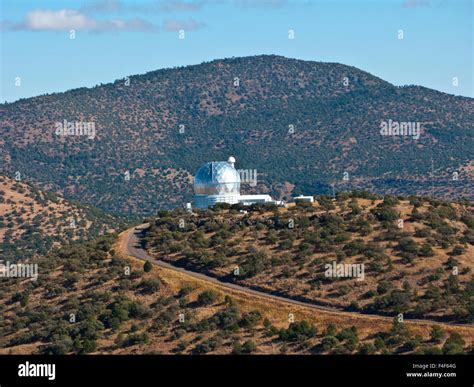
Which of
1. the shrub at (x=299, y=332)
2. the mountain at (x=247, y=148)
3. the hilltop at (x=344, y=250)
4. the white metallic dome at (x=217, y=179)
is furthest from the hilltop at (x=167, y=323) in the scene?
the mountain at (x=247, y=148)

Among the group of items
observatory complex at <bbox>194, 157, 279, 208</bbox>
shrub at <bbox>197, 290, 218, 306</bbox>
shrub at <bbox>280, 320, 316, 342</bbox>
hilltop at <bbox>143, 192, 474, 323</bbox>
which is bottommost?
shrub at <bbox>280, 320, 316, 342</bbox>

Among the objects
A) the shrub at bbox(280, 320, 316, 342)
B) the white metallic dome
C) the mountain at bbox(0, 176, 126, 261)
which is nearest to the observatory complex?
the white metallic dome

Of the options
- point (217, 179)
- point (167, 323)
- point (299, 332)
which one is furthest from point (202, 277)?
point (217, 179)

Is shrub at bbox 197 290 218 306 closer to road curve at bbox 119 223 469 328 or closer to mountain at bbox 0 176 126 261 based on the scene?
road curve at bbox 119 223 469 328

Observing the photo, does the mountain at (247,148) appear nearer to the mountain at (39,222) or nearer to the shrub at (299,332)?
the mountain at (39,222)

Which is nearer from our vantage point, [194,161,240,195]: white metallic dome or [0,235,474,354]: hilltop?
[0,235,474,354]: hilltop
